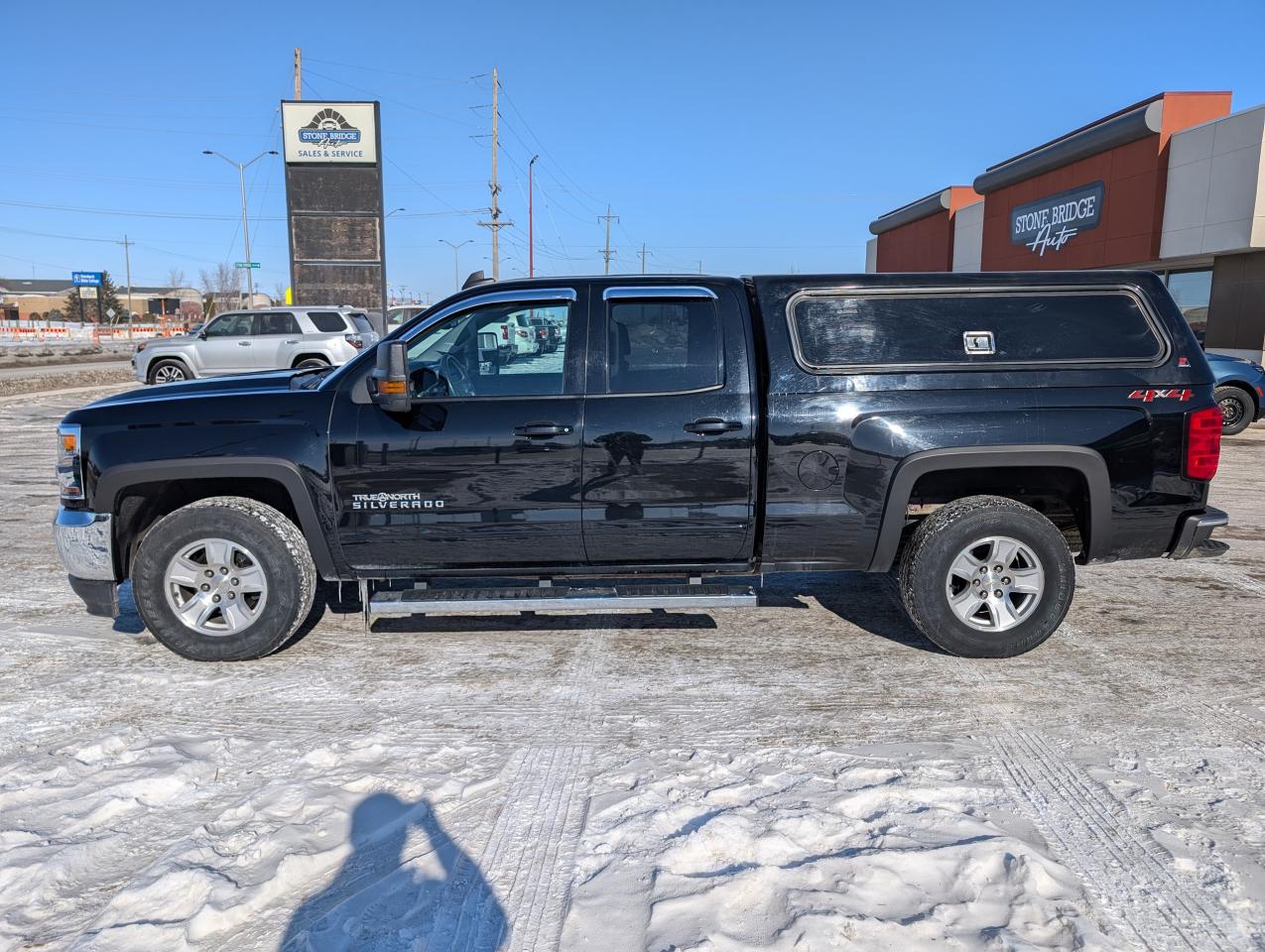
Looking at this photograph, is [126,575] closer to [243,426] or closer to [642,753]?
[243,426]

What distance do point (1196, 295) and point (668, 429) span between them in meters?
19.5

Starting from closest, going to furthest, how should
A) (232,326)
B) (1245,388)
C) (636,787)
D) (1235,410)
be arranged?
(636,787), (1245,388), (1235,410), (232,326)

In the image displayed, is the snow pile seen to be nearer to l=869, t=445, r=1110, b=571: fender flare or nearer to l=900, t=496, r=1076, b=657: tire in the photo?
l=900, t=496, r=1076, b=657: tire

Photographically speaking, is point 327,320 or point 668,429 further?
point 327,320

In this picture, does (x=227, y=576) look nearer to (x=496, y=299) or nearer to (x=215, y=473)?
(x=215, y=473)

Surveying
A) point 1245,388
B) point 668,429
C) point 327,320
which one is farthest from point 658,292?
point 327,320

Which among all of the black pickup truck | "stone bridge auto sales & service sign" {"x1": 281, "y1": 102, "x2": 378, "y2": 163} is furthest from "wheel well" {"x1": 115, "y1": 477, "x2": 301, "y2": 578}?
"stone bridge auto sales & service sign" {"x1": 281, "y1": 102, "x2": 378, "y2": 163}

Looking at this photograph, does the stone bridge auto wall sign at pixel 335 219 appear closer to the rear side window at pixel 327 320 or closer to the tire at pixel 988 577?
the rear side window at pixel 327 320

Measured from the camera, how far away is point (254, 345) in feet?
61.3

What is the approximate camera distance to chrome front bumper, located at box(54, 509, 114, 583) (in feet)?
15.3

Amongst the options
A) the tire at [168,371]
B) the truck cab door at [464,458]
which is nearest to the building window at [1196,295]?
the truck cab door at [464,458]

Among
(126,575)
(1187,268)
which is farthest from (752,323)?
(1187,268)

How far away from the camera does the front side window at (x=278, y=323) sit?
61.7 feet

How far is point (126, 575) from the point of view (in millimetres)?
4879
